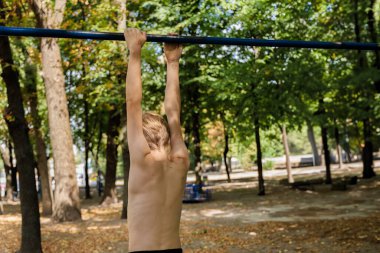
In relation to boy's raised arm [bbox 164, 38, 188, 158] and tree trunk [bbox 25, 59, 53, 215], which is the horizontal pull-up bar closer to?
boy's raised arm [bbox 164, 38, 188, 158]

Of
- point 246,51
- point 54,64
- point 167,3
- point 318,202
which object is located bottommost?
point 318,202

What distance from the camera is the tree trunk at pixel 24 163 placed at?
8664 millimetres

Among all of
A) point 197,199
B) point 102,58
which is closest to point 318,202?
point 197,199

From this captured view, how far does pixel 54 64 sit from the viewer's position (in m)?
14.5

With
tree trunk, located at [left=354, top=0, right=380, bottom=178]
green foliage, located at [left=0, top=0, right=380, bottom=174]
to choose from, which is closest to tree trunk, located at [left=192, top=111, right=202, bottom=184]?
green foliage, located at [left=0, top=0, right=380, bottom=174]

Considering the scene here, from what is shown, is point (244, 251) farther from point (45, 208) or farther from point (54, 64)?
point (45, 208)

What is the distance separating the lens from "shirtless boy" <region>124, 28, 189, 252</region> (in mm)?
2281

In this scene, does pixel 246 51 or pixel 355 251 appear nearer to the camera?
pixel 355 251

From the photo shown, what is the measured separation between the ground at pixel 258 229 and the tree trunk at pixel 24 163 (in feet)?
5.63

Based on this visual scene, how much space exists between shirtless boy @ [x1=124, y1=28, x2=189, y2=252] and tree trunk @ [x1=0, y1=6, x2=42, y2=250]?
273 inches

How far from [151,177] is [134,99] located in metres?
0.46

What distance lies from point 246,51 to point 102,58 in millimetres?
8531

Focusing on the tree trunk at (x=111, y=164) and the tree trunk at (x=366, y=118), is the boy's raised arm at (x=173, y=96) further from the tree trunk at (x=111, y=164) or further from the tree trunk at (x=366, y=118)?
the tree trunk at (x=111, y=164)

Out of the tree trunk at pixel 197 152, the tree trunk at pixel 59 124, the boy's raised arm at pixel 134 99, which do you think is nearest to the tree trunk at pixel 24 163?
the tree trunk at pixel 59 124
